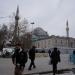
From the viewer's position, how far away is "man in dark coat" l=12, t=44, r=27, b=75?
489 inches

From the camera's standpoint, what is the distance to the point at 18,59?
41.3 ft

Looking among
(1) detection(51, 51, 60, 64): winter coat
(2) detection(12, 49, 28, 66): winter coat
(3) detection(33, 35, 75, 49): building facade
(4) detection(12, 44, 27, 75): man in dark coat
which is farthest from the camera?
(3) detection(33, 35, 75, 49): building facade

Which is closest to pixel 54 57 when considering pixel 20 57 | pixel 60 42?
pixel 20 57

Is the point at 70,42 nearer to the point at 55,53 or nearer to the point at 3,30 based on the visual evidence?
the point at 3,30

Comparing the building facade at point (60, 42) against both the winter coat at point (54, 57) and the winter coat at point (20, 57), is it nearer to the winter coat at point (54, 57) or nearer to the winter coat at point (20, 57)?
the winter coat at point (54, 57)

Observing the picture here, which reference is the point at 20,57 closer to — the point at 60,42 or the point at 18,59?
the point at 18,59

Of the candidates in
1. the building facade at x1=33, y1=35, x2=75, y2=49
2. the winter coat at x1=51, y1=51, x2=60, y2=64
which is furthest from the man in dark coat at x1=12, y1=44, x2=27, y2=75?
the building facade at x1=33, y1=35, x2=75, y2=49

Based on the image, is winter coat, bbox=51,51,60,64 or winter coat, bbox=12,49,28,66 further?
winter coat, bbox=51,51,60,64

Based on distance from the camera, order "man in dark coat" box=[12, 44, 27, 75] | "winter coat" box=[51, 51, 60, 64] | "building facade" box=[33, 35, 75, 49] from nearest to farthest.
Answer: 1. "man in dark coat" box=[12, 44, 27, 75]
2. "winter coat" box=[51, 51, 60, 64]
3. "building facade" box=[33, 35, 75, 49]

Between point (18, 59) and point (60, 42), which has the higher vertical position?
point (60, 42)

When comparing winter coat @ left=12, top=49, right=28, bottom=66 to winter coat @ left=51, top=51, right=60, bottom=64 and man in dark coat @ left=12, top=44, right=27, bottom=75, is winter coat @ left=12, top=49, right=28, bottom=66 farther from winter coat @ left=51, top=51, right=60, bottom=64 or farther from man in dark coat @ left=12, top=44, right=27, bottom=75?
winter coat @ left=51, top=51, right=60, bottom=64

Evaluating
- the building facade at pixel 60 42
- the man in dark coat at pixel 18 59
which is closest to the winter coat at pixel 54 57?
the man in dark coat at pixel 18 59

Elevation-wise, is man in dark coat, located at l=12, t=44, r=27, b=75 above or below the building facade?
below

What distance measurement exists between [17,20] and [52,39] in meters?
75.3
